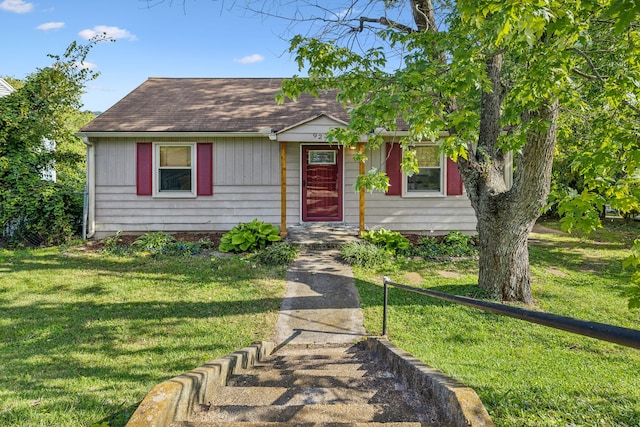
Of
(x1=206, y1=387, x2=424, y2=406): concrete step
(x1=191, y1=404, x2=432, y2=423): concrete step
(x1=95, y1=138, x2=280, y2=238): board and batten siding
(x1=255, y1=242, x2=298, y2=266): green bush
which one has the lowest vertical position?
(x1=206, y1=387, x2=424, y2=406): concrete step

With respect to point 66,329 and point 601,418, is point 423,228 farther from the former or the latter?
point 66,329

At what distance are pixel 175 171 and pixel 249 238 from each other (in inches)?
123

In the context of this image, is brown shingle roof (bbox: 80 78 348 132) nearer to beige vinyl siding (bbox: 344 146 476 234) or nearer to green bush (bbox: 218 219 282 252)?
beige vinyl siding (bbox: 344 146 476 234)

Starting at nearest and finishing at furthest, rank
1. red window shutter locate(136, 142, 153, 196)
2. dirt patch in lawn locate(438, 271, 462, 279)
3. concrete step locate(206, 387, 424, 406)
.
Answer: concrete step locate(206, 387, 424, 406)
dirt patch in lawn locate(438, 271, 462, 279)
red window shutter locate(136, 142, 153, 196)

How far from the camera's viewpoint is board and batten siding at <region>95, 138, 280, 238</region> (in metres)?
9.69

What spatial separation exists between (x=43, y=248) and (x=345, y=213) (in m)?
7.59

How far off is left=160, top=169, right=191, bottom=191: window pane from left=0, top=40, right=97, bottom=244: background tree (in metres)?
2.37

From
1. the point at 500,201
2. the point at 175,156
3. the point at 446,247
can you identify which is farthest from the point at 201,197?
the point at 500,201

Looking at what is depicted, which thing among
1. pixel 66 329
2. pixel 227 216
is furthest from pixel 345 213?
pixel 66 329

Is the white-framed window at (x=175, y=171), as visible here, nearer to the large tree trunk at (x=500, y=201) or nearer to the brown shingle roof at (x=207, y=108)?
the brown shingle roof at (x=207, y=108)

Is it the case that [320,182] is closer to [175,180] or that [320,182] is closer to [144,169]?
[175,180]

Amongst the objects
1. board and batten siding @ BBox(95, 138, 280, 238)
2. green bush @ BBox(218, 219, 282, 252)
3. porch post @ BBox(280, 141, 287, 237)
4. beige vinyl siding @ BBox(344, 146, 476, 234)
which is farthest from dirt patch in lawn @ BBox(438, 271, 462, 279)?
board and batten siding @ BBox(95, 138, 280, 238)

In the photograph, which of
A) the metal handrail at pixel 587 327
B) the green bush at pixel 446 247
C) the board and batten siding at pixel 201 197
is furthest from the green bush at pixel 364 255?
the metal handrail at pixel 587 327

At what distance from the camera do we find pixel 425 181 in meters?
10.0
